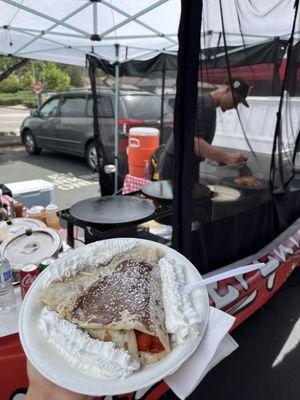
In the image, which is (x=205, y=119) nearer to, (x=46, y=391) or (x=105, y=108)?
(x=46, y=391)

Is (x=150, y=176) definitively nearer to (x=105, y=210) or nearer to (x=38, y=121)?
(x=105, y=210)

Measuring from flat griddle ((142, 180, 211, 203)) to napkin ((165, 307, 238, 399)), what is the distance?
3.09 ft

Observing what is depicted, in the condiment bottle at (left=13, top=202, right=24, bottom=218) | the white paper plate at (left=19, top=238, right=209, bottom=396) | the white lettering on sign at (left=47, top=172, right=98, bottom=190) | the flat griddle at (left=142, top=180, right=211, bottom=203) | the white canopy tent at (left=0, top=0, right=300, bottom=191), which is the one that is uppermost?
the white canopy tent at (left=0, top=0, right=300, bottom=191)

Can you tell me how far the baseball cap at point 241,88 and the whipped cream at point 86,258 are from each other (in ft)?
3.72

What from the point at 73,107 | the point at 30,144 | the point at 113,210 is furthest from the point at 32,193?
the point at 30,144

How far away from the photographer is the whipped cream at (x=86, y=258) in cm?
106

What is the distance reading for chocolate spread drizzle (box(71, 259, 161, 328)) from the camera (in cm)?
85

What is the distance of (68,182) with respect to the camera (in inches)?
260

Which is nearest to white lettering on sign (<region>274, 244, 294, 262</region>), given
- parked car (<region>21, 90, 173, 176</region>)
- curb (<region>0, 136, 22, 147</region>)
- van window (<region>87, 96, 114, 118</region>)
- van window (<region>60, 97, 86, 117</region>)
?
parked car (<region>21, 90, 173, 176</region>)

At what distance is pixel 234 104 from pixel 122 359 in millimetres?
1537

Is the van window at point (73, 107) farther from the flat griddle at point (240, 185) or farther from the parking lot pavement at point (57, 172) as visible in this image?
the flat griddle at point (240, 185)

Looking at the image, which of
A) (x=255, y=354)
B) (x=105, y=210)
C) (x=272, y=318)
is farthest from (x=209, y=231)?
(x=272, y=318)

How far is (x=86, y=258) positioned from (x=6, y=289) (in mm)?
421

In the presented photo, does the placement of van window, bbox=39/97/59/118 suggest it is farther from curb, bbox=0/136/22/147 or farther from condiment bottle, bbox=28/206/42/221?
condiment bottle, bbox=28/206/42/221
